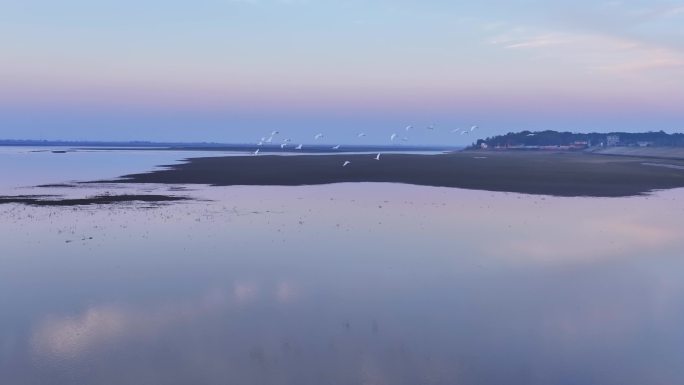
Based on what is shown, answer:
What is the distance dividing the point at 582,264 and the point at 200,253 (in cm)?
1375

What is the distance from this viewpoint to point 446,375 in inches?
398

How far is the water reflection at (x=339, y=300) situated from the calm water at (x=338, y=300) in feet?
0.18

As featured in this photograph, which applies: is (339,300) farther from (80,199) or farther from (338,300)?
(80,199)

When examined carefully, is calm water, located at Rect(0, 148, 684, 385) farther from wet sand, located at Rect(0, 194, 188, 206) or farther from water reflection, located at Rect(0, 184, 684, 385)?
wet sand, located at Rect(0, 194, 188, 206)

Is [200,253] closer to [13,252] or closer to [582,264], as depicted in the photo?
[13,252]

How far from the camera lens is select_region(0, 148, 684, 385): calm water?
10438 millimetres

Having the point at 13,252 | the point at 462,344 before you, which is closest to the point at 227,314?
the point at 462,344

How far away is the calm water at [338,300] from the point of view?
10438 millimetres

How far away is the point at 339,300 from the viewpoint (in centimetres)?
1483

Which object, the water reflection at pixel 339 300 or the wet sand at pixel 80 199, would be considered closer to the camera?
the water reflection at pixel 339 300

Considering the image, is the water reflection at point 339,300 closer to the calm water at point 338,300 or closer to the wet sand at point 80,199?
the calm water at point 338,300

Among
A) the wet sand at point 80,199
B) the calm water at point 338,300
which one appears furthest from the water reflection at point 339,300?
the wet sand at point 80,199

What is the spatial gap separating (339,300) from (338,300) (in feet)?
0.10

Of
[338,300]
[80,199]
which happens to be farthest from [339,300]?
[80,199]
